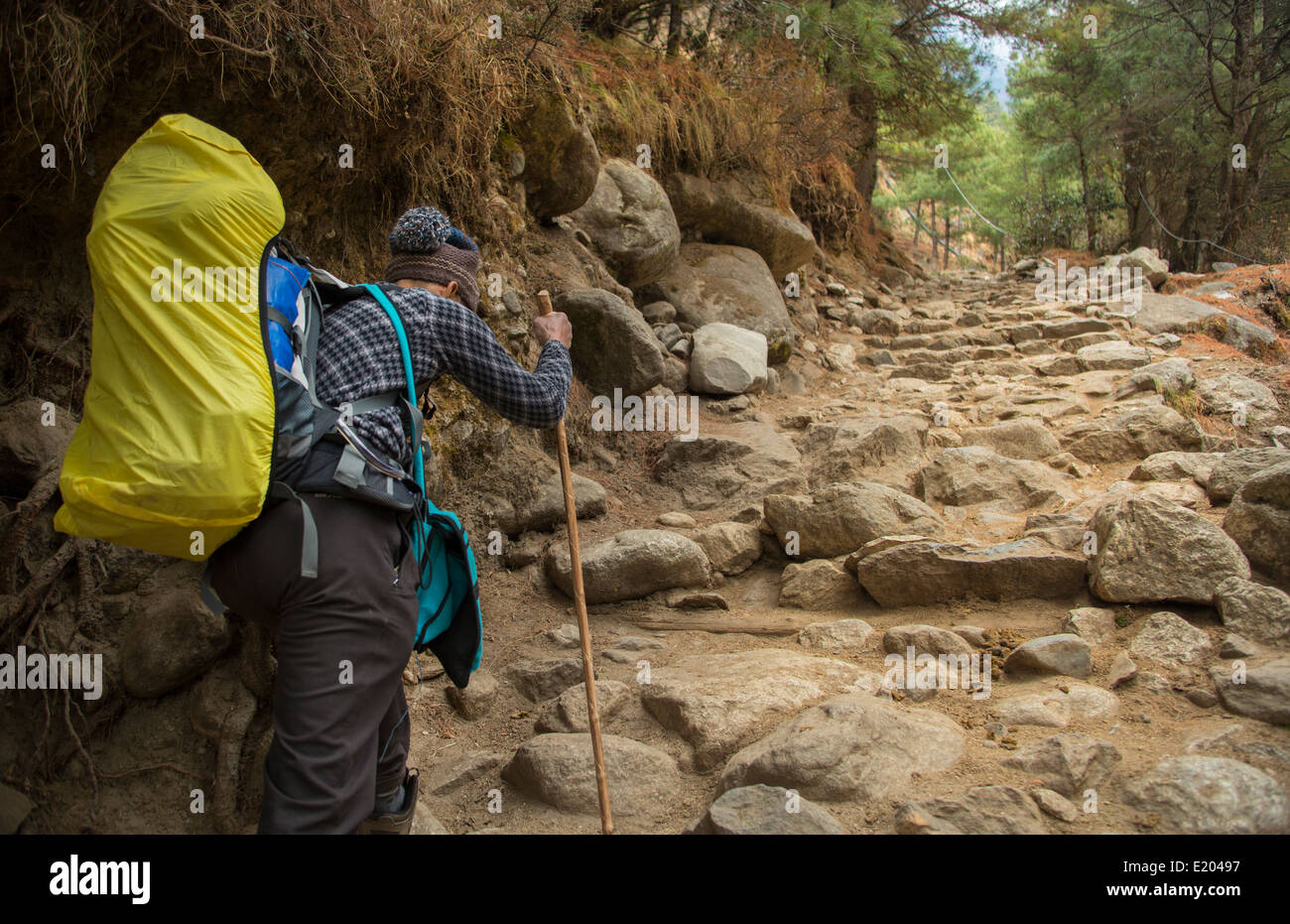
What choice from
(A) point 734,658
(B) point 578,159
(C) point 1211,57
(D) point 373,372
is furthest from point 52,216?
(C) point 1211,57

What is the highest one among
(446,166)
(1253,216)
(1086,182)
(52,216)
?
(1086,182)

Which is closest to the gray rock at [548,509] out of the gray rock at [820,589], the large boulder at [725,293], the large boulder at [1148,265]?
the gray rock at [820,589]

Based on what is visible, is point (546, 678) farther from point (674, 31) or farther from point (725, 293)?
point (674, 31)

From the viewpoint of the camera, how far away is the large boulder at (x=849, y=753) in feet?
10.3

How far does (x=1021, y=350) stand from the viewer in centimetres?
1040

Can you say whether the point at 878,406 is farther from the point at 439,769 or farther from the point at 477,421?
the point at 439,769

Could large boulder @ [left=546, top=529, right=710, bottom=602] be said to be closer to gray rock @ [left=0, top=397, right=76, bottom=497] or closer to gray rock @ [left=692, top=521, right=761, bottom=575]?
gray rock @ [left=692, top=521, right=761, bottom=575]

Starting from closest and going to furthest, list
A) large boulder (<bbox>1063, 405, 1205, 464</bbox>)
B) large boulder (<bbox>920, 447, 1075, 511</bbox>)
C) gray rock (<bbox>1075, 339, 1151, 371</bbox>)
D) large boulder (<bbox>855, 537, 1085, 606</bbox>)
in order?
large boulder (<bbox>855, 537, 1085, 606</bbox>) → large boulder (<bbox>920, 447, 1075, 511</bbox>) → large boulder (<bbox>1063, 405, 1205, 464</bbox>) → gray rock (<bbox>1075, 339, 1151, 371</bbox>)

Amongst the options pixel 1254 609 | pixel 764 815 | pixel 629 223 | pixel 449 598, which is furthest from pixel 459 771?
pixel 629 223

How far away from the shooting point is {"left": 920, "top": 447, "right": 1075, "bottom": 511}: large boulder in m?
6.06

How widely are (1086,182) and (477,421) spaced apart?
17.4m

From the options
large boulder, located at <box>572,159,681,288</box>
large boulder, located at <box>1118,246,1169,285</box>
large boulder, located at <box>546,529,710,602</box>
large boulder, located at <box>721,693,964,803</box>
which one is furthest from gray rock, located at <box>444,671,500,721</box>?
large boulder, located at <box>1118,246,1169,285</box>

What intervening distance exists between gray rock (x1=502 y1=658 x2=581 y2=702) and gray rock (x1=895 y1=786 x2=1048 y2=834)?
6.78ft

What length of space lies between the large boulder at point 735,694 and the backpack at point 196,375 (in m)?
1.86
